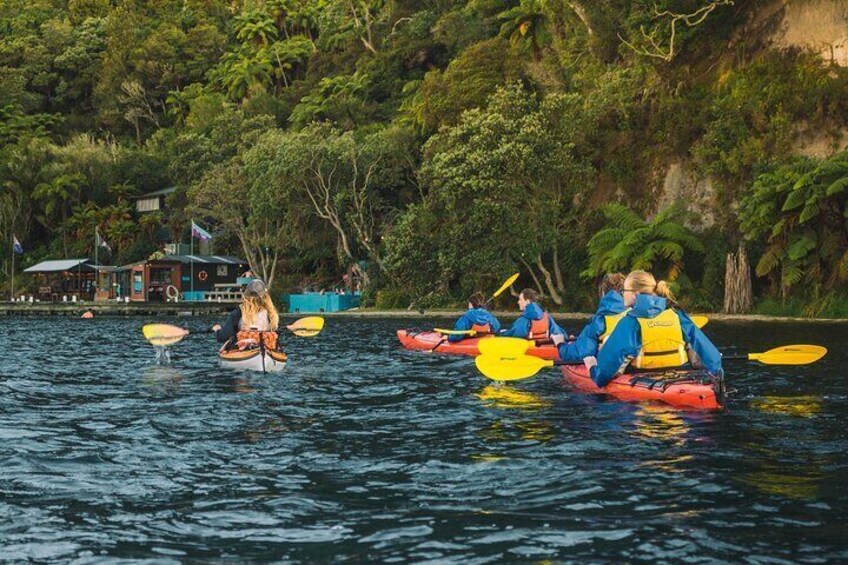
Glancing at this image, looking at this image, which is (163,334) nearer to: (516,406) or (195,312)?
(516,406)

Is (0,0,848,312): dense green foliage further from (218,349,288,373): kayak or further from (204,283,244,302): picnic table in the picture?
(218,349,288,373): kayak

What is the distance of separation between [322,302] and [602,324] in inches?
1581

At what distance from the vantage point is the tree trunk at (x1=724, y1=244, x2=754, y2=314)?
37.8 m

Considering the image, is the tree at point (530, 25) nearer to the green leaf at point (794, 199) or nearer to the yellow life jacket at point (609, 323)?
the green leaf at point (794, 199)

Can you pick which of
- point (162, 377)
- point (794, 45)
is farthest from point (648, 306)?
point (794, 45)

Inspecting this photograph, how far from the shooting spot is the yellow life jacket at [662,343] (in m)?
12.8

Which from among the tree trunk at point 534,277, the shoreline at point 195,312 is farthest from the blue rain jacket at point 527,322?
the tree trunk at point 534,277

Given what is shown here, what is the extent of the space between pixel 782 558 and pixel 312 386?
11.1 m

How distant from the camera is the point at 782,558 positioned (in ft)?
21.1

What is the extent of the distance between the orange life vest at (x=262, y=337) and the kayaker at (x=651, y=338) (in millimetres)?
6686

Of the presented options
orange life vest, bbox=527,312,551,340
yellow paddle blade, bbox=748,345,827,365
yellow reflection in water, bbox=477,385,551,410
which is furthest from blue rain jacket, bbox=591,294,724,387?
orange life vest, bbox=527,312,551,340

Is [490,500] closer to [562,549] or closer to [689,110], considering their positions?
[562,549]

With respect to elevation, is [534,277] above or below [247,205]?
below

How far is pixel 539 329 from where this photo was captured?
19344mm
